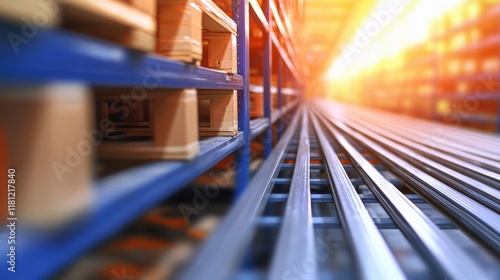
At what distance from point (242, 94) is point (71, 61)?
2.01 m

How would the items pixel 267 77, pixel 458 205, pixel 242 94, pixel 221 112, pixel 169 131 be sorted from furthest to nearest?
pixel 267 77 → pixel 242 94 → pixel 221 112 → pixel 458 205 → pixel 169 131

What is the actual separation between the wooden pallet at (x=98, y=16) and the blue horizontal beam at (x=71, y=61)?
23 millimetres

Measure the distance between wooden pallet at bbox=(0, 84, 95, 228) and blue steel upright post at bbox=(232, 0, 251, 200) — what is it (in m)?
1.70

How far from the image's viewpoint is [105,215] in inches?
33.4

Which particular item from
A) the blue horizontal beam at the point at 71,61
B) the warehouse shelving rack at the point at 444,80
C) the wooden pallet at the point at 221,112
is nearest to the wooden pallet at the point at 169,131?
the blue horizontal beam at the point at 71,61

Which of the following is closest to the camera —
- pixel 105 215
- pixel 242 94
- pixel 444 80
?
pixel 105 215

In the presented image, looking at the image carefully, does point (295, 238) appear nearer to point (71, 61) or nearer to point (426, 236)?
point (426, 236)

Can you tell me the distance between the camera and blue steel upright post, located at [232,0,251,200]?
8.27 feet

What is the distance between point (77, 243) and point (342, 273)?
0.92 m

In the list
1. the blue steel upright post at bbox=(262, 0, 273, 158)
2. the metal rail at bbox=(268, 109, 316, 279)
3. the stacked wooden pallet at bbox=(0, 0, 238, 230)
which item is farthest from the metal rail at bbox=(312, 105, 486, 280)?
the blue steel upright post at bbox=(262, 0, 273, 158)

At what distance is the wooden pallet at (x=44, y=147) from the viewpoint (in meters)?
0.73

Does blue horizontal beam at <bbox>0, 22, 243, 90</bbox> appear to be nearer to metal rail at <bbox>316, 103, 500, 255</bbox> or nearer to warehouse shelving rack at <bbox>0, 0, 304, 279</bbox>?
warehouse shelving rack at <bbox>0, 0, 304, 279</bbox>

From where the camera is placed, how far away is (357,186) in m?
2.66

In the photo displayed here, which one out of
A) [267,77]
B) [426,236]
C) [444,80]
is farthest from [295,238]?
[444,80]
